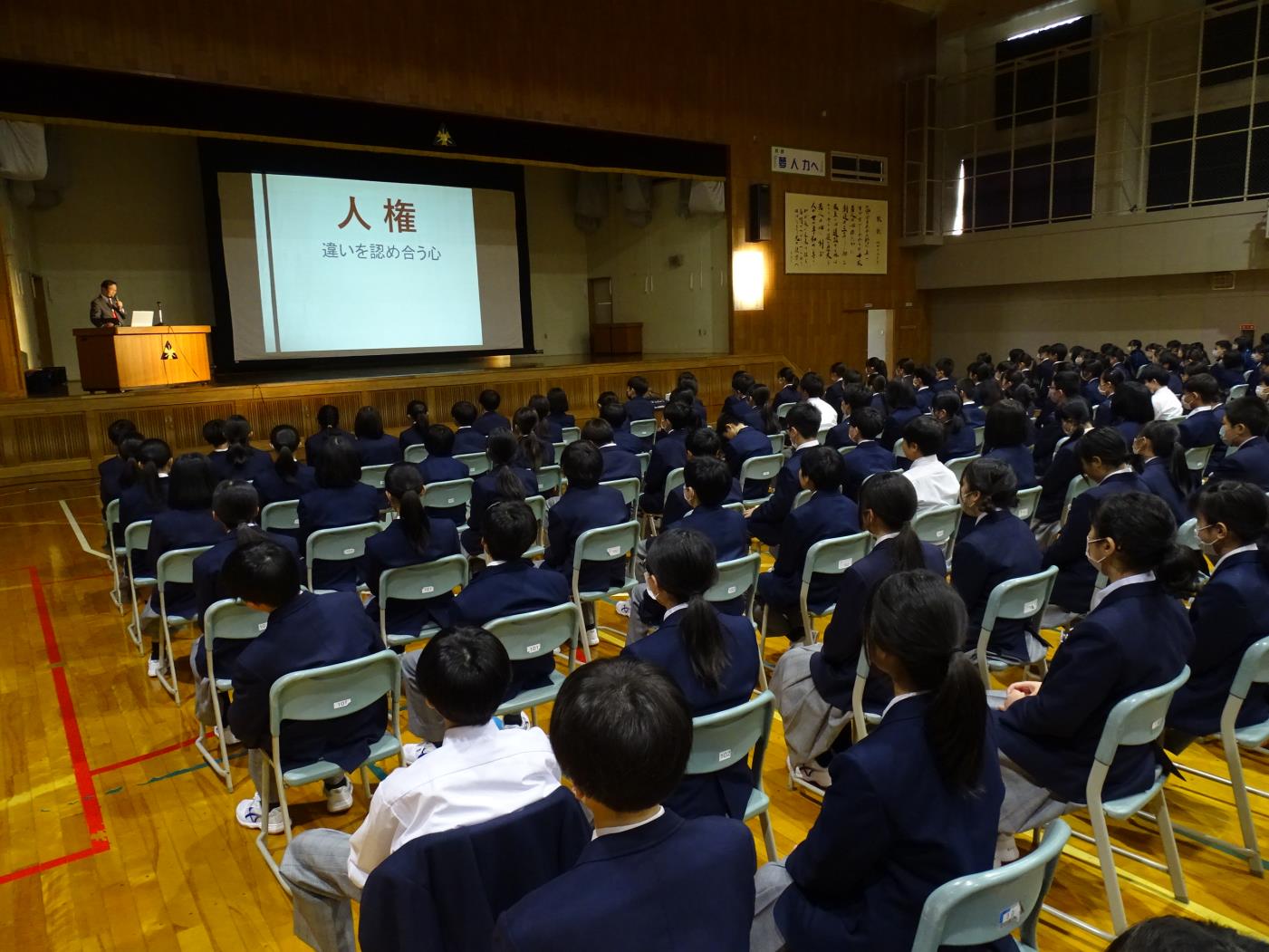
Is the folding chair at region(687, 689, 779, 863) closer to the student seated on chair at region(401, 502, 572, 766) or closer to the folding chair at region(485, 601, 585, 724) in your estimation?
the folding chair at region(485, 601, 585, 724)

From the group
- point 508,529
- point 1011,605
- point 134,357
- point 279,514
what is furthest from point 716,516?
point 134,357

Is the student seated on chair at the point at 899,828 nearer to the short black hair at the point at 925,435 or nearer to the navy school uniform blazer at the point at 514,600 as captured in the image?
the navy school uniform blazer at the point at 514,600

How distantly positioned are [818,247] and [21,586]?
12.5 metres

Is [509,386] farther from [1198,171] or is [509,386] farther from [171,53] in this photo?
[1198,171]

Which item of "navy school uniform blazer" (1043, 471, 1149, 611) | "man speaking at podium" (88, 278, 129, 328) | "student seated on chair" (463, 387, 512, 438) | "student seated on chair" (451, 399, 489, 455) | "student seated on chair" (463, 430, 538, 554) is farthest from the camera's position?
"man speaking at podium" (88, 278, 129, 328)

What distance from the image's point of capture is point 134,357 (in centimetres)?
891

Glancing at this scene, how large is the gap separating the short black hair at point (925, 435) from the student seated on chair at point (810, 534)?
846 mm

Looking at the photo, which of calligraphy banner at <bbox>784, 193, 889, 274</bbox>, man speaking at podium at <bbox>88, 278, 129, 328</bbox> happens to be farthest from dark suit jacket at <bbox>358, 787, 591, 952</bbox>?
calligraphy banner at <bbox>784, 193, 889, 274</bbox>

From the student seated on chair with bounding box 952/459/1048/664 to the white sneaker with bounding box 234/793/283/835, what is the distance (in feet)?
8.39

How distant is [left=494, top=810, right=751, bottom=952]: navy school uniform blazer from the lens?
1.17 metres

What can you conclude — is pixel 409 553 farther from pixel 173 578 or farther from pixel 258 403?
pixel 258 403

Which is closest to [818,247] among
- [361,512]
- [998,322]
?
[998,322]

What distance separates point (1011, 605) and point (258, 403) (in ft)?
28.4

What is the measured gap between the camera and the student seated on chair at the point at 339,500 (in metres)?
4.52
